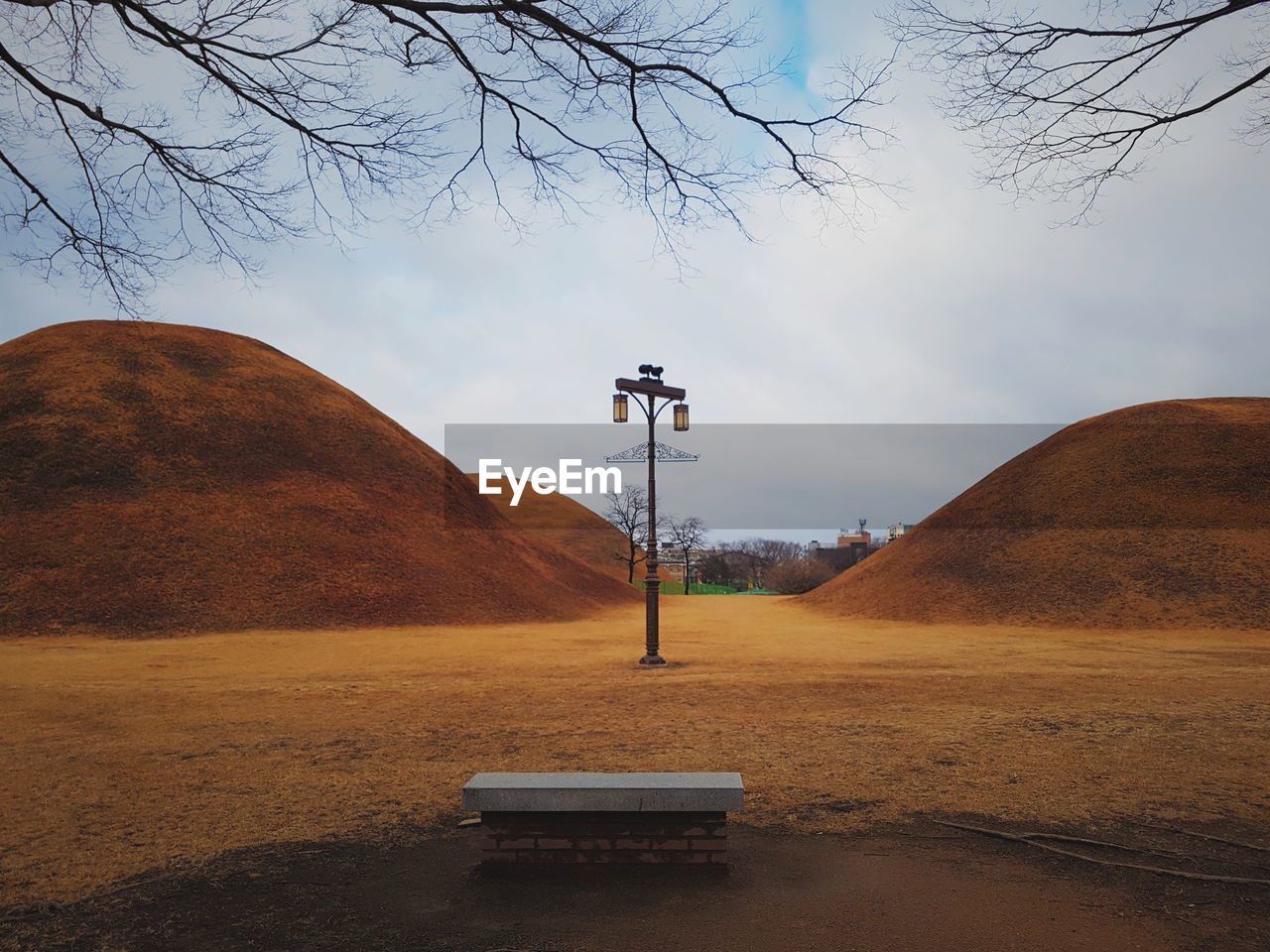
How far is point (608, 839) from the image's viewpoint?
4840 millimetres

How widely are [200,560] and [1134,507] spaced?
3975 cm

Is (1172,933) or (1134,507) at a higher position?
(1134,507)

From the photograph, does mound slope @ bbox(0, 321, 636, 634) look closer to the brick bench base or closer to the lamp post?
the lamp post

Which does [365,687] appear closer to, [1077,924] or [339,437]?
[1077,924]

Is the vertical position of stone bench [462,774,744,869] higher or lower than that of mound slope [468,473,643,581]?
lower

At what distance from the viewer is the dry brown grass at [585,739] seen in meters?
6.17

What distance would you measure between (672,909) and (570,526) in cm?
8498

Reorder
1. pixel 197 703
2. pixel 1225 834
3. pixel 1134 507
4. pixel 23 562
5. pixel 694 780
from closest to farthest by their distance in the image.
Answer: pixel 694 780 → pixel 1225 834 → pixel 197 703 → pixel 23 562 → pixel 1134 507

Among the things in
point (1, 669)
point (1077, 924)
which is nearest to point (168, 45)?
point (1077, 924)

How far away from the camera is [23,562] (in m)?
30.0

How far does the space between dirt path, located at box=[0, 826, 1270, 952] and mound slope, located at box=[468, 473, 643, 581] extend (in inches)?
2840

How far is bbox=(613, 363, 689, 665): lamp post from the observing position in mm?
17531

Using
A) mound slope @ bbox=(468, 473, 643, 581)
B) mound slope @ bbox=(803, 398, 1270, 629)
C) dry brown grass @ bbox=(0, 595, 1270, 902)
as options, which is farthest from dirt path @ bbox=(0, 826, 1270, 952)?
mound slope @ bbox=(468, 473, 643, 581)

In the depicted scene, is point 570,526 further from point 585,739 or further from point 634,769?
point 634,769
